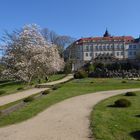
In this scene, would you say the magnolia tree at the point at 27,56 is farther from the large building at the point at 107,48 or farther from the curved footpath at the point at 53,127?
the large building at the point at 107,48

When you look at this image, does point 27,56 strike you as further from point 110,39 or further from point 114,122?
point 110,39

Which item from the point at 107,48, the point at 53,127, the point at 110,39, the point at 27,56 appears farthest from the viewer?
the point at 107,48

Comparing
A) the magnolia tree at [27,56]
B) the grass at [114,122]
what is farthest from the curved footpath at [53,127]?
the magnolia tree at [27,56]

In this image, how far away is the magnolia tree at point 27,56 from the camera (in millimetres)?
46844

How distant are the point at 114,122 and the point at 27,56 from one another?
113ft

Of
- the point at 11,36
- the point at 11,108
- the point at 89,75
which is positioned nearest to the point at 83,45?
the point at 89,75

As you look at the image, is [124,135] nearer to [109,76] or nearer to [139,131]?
[139,131]

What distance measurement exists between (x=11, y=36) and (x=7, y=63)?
192 inches

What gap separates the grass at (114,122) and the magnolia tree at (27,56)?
27584 mm

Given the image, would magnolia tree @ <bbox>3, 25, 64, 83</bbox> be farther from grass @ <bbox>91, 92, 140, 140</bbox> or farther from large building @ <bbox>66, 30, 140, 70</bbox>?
large building @ <bbox>66, 30, 140, 70</bbox>

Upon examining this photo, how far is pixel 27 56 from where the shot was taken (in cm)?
4816

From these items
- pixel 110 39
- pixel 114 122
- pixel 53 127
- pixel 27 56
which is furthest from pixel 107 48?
pixel 53 127

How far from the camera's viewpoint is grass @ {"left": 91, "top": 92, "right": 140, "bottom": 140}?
12406mm

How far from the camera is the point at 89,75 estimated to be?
6134 cm
